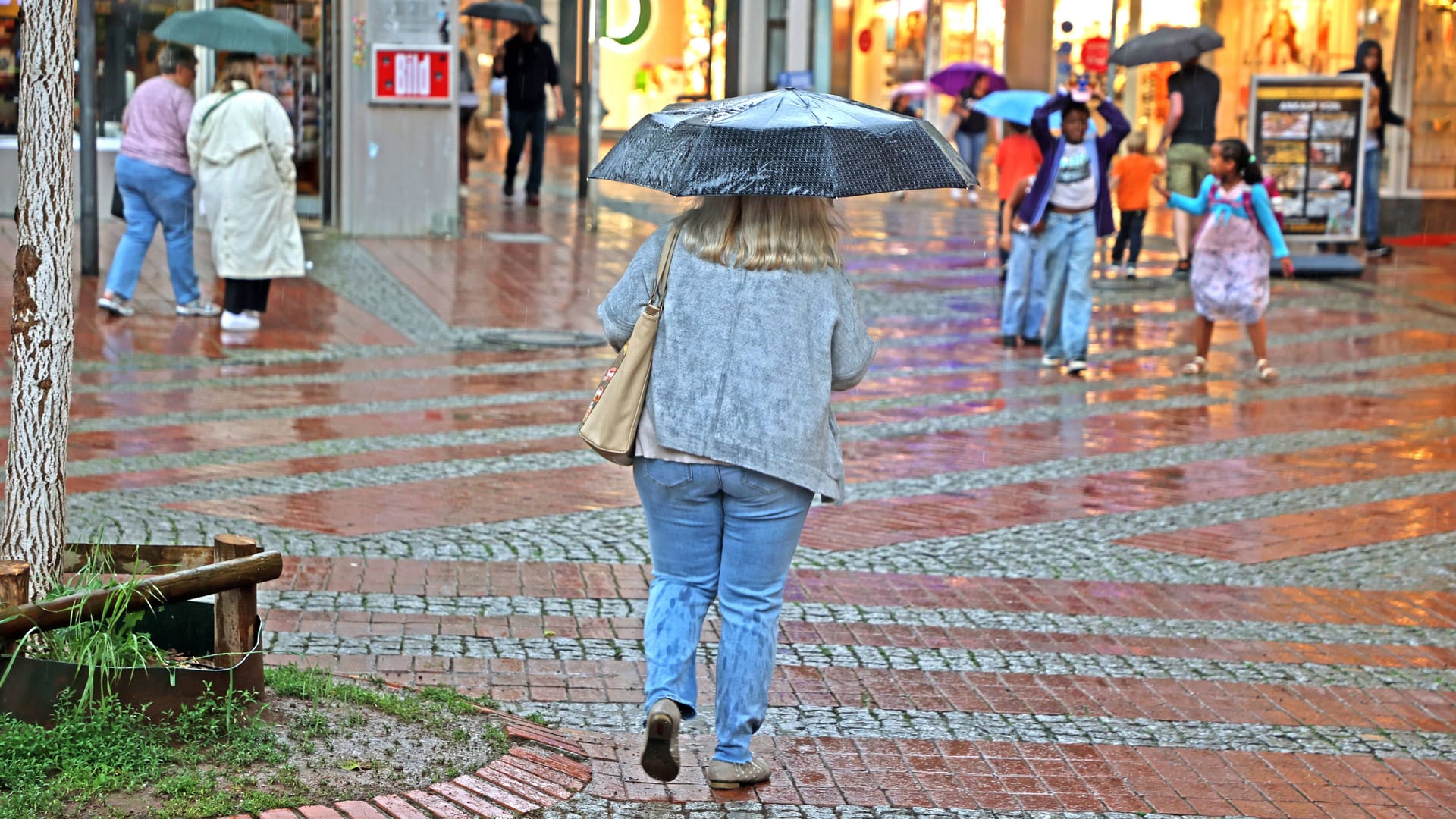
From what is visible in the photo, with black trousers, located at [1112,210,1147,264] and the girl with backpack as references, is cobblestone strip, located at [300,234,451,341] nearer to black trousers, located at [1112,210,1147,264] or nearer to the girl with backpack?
the girl with backpack

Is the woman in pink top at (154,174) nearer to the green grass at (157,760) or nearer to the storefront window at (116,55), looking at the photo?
the storefront window at (116,55)

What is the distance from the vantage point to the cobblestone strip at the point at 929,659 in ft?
17.8

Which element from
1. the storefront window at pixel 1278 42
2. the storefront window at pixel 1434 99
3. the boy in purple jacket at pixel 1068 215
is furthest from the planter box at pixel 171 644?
the storefront window at pixel 1278 42

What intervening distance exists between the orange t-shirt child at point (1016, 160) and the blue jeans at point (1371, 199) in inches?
236

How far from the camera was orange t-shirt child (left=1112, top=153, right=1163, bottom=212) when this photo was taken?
53.0 ft

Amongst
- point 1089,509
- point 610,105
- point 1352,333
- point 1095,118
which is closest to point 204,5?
point 1352,333

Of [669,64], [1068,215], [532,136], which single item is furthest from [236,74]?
[669,64]

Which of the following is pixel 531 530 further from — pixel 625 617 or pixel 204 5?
pixel 204 5

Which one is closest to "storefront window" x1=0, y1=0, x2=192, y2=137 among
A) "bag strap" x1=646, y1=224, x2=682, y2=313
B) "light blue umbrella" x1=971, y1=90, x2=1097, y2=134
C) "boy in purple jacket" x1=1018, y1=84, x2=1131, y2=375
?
"light blue umbrella" x1=971, y1=90, x2=1097, y2=134

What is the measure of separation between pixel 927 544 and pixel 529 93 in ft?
45.7

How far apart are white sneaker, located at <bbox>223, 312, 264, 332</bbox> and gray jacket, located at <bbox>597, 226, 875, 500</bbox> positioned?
798 cm

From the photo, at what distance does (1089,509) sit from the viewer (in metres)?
7.79

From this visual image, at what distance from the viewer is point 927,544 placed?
23.3 feet

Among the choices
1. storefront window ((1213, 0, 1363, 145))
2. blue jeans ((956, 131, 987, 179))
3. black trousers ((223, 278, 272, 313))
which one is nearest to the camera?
black trousers ((223, 278, 272, 313))
